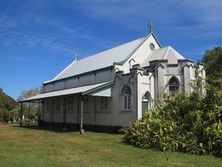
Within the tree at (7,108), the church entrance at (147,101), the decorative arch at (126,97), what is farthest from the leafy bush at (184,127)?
the tree at (7,108)

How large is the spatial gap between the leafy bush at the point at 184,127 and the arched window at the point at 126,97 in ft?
29.0

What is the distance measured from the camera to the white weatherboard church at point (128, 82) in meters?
25.4

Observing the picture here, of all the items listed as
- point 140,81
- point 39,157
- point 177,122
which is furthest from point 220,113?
point 140,81

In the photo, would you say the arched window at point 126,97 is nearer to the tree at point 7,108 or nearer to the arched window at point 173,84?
the arched window at point 173,84

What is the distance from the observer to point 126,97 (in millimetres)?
26219

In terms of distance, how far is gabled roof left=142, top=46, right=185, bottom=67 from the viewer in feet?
90.7

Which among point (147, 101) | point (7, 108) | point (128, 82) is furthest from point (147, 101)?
point (7, 108)

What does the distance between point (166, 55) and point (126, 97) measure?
5.58m

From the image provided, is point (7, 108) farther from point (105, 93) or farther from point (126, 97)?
point (126, 97)

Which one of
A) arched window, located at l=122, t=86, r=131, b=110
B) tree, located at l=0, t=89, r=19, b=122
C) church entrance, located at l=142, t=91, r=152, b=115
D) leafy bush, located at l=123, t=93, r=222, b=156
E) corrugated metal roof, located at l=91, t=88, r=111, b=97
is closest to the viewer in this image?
leafy bush, located at l=123, t=93, r=222, b=156

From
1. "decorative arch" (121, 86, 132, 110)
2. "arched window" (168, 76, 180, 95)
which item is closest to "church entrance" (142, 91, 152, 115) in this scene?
"decorative arch" (121, 86, 132, 110)

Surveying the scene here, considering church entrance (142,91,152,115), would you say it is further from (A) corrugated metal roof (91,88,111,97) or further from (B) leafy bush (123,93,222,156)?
(B) leafy bush (123,93,222,156)

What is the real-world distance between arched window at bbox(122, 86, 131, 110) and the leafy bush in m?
8.84

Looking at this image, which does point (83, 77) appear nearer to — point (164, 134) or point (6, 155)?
point (164, 134)
